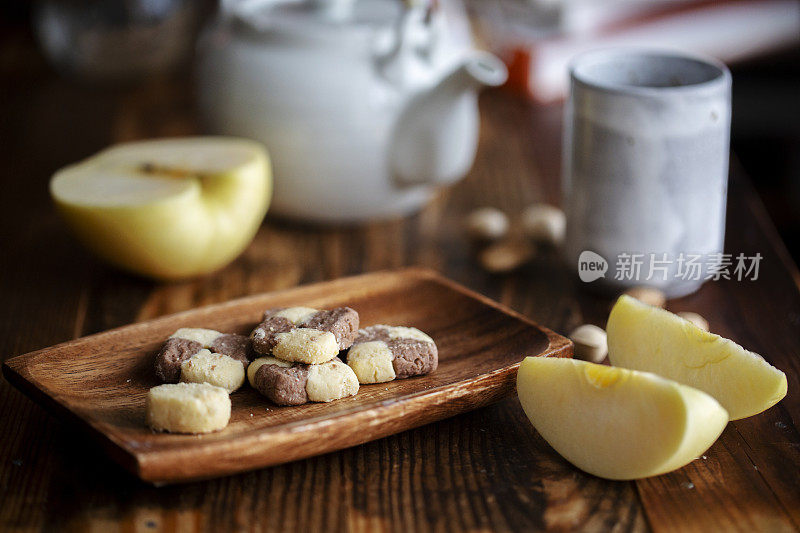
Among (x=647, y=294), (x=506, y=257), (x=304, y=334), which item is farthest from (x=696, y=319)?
(x=304, y=334)

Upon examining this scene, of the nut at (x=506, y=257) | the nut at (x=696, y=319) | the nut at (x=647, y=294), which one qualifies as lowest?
the nut at (x=506, y=257)

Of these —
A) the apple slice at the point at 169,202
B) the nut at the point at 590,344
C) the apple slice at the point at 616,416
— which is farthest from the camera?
the apple slice at the point at 169,202

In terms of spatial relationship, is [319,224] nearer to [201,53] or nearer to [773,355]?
[201,53]

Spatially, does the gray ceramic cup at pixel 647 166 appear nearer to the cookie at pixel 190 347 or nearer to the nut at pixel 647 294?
the nut at pixel 647 294

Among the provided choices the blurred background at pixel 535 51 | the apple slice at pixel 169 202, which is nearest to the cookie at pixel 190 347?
the apple slice at pixel 169 202

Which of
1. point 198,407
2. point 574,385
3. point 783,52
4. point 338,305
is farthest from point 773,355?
point 783,52

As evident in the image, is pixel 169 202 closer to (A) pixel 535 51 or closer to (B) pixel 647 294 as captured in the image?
(B) pixel 647 294

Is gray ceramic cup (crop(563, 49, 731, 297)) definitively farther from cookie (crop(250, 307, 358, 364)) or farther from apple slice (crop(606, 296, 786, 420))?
cookie (crop(250, 307, 358, 364))
